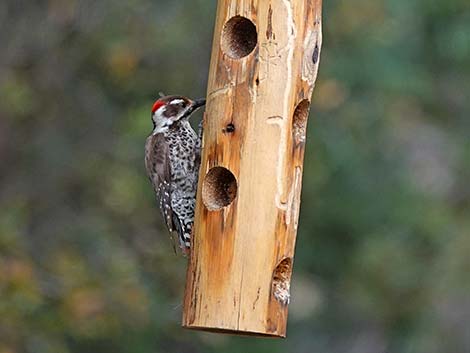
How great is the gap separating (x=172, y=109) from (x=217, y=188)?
2.96 feet

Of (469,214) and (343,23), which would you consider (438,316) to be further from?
(343,23)

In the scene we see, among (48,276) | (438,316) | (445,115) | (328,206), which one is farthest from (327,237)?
(48,276)

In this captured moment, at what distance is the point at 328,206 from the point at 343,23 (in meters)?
2.23

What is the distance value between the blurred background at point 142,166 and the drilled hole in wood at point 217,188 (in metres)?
4.21

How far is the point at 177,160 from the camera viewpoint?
791 cm

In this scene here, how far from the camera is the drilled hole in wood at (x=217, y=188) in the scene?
7.14m

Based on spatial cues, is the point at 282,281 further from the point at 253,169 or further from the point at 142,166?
the point at 142,166

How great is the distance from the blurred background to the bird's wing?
3204mm

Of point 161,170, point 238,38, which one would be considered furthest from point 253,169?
point 161,170

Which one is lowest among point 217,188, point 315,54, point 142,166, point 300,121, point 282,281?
point 282,281

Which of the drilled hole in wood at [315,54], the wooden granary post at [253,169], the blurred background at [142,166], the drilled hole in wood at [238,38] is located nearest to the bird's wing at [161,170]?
the wooden granary post at [253,169]

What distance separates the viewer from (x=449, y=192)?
18.9 metres

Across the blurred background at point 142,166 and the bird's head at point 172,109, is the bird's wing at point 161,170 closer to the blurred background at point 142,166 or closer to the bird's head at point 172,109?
the bird's head at point 172,109

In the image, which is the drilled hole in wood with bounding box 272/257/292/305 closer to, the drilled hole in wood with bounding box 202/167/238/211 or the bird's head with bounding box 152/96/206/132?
the drilled hole in wood with bounding box 202/167/238/211
